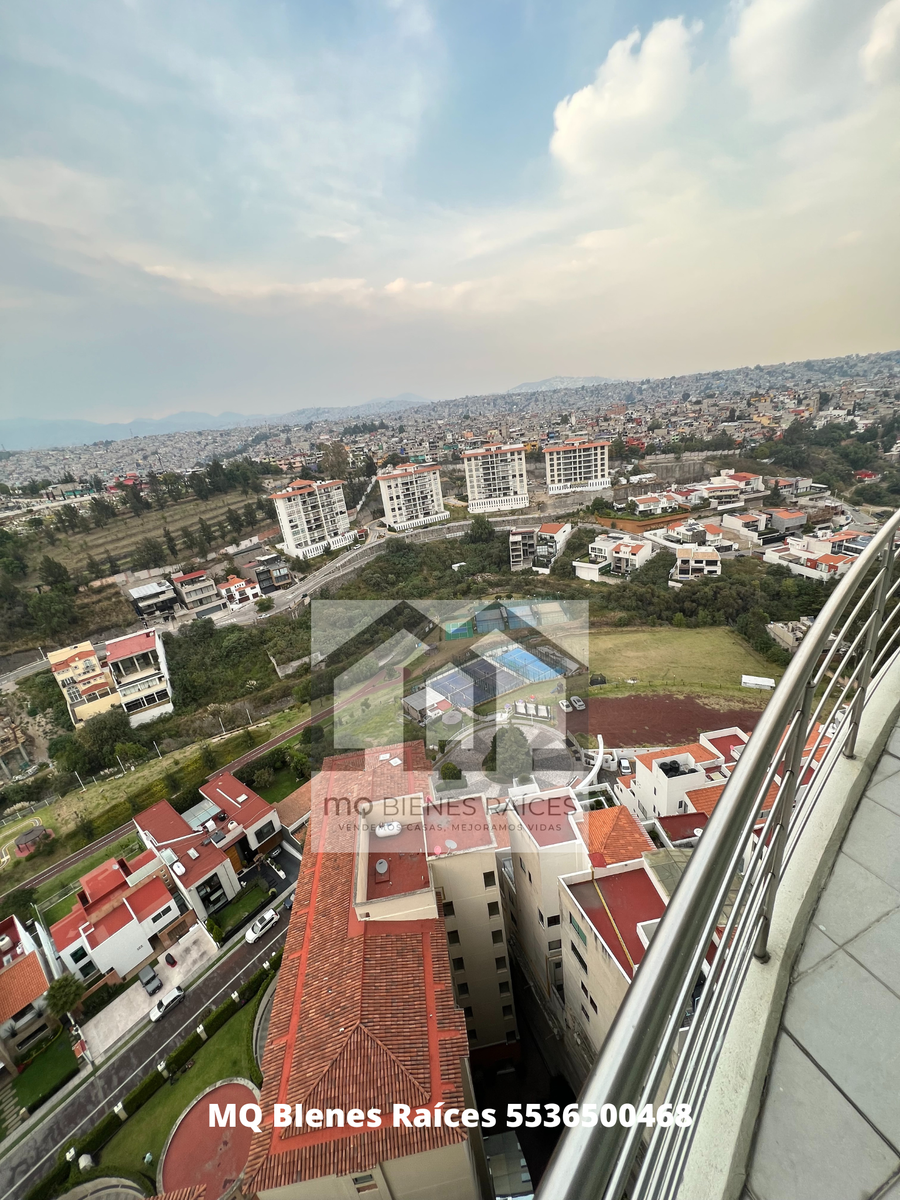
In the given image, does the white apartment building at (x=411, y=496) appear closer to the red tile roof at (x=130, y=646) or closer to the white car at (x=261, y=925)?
the red tile roof at (x=130, y=646)

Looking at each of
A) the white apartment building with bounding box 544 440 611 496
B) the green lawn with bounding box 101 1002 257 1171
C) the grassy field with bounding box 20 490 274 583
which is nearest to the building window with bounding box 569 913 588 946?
the green lawn with bounding box 101 1002 257 1171

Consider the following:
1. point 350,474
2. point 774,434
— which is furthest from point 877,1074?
point 774,434

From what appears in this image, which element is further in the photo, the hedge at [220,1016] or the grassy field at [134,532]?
the grassy field at [134,532]

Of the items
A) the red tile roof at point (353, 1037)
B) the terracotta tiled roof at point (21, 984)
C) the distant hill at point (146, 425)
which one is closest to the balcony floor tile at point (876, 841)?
the red tile roof at point (353, 1037)

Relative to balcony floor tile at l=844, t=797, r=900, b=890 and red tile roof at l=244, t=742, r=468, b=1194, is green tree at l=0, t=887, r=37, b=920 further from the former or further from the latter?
balcony floor tile at l=844, t=797, r=900, b=890

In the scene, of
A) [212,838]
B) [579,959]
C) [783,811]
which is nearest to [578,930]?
[579,959]

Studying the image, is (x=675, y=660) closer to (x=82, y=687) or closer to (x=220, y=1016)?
(x=220, y=1016)
